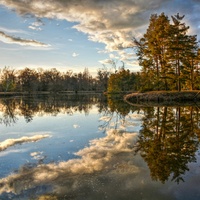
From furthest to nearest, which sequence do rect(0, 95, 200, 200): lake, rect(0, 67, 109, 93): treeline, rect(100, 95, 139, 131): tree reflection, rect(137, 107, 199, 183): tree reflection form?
rect(0, 67, 109, 93): treeline, rect(100, 95, 139, 131): tree reflection, rect(137, 107, 199, 183): tree reflection, rect(0, 95, 200, 200): lake

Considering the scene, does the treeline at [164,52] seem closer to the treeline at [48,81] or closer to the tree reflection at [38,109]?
the tree reflection at [38,109]

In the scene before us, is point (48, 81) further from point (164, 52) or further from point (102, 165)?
point (102, 165)

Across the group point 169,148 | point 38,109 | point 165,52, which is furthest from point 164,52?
point 169,148

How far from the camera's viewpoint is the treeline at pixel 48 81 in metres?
105

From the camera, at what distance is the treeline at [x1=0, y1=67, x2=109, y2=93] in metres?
105

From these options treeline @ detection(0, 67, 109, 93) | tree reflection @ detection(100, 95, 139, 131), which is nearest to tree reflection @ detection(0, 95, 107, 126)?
tree reflection @ detection(100, 95, 139, 131)

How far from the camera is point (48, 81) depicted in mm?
119875

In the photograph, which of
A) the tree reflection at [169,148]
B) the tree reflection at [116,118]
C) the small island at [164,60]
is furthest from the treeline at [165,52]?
the tree reflection at [169,148]

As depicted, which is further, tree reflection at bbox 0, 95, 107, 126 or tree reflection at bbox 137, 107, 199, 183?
tree reflection at bbox 0, 95, 107, 126

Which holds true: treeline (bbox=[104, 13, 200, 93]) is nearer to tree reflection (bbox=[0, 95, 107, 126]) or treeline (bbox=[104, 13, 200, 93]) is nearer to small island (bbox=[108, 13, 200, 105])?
small island (bbox=[108, 13, 200, 105])

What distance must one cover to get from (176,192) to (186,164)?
2.22 m

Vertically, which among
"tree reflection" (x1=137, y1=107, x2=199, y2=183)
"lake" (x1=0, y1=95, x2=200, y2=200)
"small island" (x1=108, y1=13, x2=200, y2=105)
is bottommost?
"lake" (x1=0, y1=95, x2=200, y2=200)

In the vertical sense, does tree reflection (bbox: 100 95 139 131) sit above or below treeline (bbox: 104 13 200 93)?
below

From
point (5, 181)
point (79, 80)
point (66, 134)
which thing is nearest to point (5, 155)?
point (5, 181)
